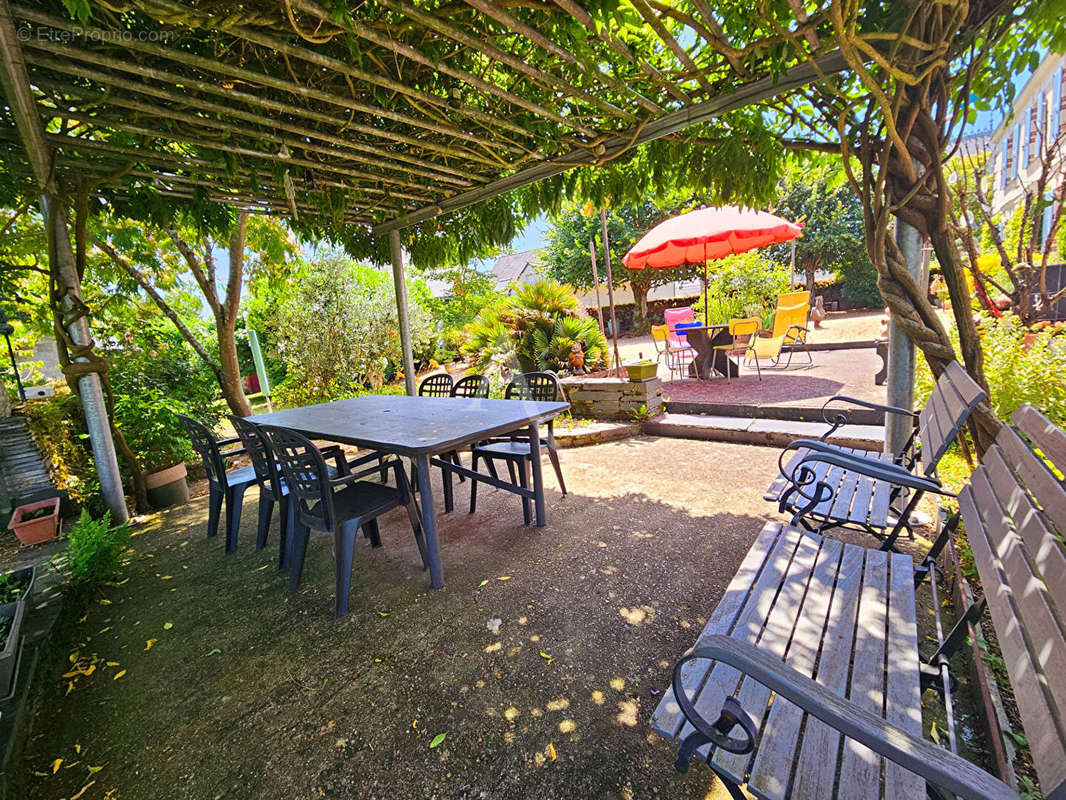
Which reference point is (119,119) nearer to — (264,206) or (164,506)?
(264,206)

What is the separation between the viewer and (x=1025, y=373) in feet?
8.93

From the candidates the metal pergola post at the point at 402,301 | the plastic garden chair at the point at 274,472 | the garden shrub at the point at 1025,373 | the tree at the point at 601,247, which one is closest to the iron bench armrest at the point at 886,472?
the garden shrub at the point at 1025,373

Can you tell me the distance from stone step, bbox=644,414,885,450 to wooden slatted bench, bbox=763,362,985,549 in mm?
1186

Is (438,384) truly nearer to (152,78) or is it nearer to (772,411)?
(152,78)

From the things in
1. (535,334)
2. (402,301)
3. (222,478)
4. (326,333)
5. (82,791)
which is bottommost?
(82,791)

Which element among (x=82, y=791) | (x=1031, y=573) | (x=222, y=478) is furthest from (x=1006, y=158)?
(x=82, y=791)

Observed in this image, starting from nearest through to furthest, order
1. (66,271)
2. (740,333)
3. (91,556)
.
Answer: (91,556) < (66,271) < (740,333)

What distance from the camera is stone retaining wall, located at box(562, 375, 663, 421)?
514 cm

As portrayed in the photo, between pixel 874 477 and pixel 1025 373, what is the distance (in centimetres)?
212

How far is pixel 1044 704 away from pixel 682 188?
3.63m

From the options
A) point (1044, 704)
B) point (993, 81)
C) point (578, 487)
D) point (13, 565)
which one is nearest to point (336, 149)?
point (578, 487)

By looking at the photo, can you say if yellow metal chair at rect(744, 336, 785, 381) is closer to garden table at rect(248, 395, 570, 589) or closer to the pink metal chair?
the pink metal chair

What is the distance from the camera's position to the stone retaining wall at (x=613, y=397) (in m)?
5.14

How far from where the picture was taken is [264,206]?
161 inches
